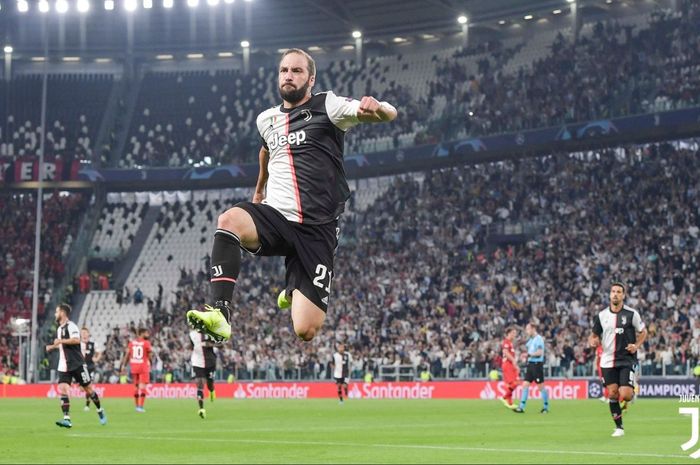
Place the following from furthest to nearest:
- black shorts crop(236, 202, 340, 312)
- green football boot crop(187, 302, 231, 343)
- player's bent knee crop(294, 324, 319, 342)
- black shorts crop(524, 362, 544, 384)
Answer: black shorts crop(524, 362, 544, 384)
player's bent knee crop(294, 324, 319, 342)
black shorts crop(236, 202, 340, 312)
green football boot crop(187, 302, 231, 343)

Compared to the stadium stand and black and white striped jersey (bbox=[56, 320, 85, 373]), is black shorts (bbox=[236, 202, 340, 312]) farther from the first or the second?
the stadium stand

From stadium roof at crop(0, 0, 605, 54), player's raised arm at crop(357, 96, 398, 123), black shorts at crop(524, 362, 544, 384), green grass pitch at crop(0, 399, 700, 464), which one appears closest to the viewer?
player's raised arm at crop(357, 96, 398, 123)

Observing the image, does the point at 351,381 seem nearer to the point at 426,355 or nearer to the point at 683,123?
the point at 426,355

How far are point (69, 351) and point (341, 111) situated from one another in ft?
52.8

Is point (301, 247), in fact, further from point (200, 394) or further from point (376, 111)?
point (200, 394)

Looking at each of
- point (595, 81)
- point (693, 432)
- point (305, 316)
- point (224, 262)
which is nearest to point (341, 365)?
point (693, 432)

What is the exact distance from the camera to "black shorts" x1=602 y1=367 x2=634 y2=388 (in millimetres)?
20109

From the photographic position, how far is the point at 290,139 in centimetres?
981

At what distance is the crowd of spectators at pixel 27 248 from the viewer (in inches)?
2258

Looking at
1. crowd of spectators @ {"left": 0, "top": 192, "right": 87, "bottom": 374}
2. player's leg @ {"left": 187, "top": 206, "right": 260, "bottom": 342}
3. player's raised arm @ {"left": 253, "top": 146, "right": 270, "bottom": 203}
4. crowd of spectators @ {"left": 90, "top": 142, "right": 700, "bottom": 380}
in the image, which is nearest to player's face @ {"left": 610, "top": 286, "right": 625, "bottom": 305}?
player's raised arm @ {"left": 253, "top": 146, "right": 270, "bottom": 203}

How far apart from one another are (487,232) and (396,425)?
88.7 feet

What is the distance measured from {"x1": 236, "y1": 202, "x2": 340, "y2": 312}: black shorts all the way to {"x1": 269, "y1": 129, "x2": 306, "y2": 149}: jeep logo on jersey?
0.59 metres

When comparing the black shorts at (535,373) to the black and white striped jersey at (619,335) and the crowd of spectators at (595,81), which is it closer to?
the black and white striped jersey at (619,335)

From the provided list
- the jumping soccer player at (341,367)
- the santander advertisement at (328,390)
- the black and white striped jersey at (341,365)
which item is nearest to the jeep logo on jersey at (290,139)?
the jumping soccer player at (341,367)
